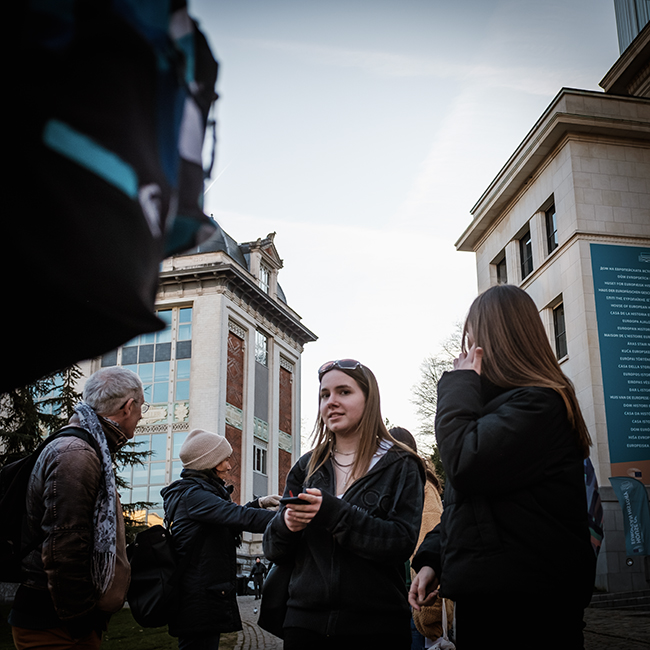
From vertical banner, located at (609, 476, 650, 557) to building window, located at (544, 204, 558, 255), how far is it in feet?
29.6

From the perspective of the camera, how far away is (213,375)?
133 feet

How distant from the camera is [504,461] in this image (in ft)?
8.05

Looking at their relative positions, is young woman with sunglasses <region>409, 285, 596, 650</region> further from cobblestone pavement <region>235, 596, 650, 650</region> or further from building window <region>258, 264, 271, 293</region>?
building window <region>258, 264, 271, 293</region>

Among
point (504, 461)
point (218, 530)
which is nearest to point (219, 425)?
point (218, 530)

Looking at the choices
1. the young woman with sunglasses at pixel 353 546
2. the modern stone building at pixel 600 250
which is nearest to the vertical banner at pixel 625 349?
the modern stone building at pixel 600 250

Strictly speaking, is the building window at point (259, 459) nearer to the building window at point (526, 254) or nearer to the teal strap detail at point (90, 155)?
the building window at point (526, 254)

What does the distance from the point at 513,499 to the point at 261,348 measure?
147 ft

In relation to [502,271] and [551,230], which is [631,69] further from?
[502,271]

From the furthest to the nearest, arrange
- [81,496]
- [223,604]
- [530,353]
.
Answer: [223,604], [81,496], [530,353]

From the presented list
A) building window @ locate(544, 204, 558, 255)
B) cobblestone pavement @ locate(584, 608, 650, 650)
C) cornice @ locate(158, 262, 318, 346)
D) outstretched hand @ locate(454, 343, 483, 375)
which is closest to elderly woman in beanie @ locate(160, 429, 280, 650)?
outstretched hand @ locate(454, 343, 483, 375)

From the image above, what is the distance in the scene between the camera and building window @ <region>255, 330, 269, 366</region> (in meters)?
46.4

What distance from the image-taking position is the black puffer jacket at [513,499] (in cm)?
236

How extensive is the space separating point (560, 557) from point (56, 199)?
2.04 meters

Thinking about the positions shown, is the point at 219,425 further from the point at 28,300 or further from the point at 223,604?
the point at 28,300
